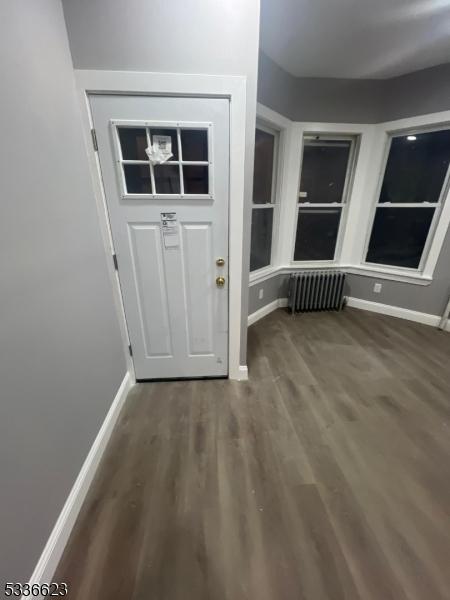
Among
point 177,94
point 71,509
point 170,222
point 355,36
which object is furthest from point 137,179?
point 355,36

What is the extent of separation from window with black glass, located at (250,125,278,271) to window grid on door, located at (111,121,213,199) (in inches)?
47.8

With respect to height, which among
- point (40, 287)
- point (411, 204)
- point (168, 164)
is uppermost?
point (168, 164)

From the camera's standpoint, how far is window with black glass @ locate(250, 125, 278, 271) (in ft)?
8.63

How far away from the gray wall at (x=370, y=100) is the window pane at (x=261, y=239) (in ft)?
1.26

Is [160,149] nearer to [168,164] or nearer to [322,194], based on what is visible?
[168,164]

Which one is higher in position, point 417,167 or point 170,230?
point 417,167

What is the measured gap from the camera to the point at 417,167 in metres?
2.78

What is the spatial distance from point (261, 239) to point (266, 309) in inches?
35.9

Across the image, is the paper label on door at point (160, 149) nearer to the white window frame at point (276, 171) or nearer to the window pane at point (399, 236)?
the white window frame at point (276, 171)

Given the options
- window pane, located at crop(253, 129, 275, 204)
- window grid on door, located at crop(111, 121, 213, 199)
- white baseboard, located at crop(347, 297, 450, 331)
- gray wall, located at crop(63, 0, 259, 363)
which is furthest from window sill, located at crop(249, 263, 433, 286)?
gray wall, located at crop(63, 0, 259, 363)

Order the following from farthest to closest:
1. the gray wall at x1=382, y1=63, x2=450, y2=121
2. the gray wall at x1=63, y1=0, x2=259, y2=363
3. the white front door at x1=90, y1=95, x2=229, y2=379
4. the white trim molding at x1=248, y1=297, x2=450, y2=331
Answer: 1. the white trim molding at x1=248, y1=297, x2=450, y2=331
2. the gray wall at x1=382, y1=63, x2=450, y2=121
3. the white front door at x1=90, y1=95, x2=229, y2=379
4. the gray wall at x1=63, y1=0, x2=259, y2=363

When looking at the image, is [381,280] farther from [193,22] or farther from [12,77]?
[12,77]

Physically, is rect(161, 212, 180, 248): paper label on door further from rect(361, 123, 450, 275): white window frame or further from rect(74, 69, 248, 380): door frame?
rect(361, 123, 450, 275): white window frame

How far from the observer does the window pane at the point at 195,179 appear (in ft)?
5.07
